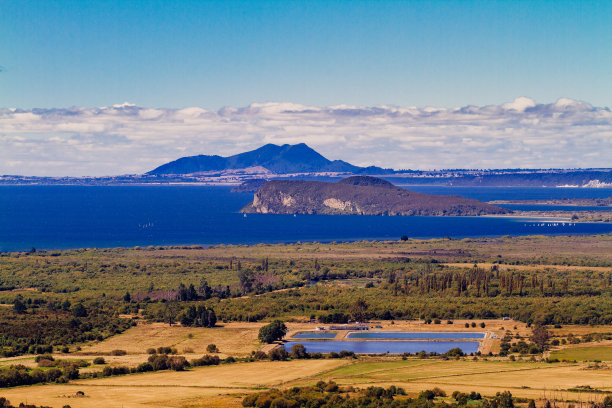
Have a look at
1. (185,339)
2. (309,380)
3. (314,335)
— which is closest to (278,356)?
(309,380)

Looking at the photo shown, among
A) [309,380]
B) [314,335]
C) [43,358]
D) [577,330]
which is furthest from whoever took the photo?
[577,330]

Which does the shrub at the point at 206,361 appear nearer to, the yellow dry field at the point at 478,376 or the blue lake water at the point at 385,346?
the blue lake water at the point at 385,346

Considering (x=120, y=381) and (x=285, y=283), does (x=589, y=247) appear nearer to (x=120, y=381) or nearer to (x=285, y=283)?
(x=285, y=283)

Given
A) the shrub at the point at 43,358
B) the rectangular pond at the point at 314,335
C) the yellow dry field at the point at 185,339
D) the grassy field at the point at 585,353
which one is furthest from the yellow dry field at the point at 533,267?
the shrub at the point at 43,358

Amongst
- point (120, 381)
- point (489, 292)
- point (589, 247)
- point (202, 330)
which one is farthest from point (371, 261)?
point (120, 381)

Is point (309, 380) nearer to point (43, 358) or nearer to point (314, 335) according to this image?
point (314, 335)

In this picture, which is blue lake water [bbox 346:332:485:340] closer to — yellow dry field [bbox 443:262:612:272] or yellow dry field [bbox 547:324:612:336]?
yellow dry field [bbox 547:324:612:336]

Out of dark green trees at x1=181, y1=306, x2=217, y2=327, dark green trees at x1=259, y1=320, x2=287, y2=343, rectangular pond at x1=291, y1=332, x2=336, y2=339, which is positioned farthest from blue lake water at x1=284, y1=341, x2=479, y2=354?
dark green trees at x1=181, y1=306, x2=217, y2=327
